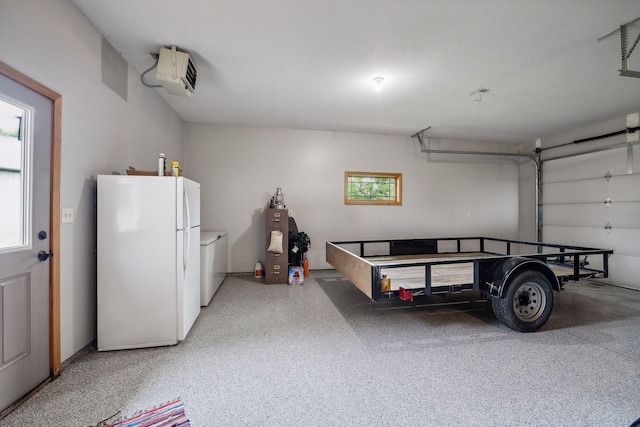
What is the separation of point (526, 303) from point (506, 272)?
0.57 m

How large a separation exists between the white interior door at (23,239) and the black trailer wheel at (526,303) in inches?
149

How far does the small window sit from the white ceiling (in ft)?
4.39

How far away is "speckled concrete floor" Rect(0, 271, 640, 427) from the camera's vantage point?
4.99 ft

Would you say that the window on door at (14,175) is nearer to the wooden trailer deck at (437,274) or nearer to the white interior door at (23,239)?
the white interior door at (23,239)

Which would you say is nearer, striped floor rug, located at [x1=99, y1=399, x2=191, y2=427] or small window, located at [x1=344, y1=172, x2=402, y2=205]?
striped floor rug, located at [x1=99, y1=399, x2=191, y2=427]

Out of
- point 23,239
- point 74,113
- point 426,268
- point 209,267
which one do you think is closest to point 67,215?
point 23,239

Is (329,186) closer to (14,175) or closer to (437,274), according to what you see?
(437,274)

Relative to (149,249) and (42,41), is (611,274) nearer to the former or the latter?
(149,249)

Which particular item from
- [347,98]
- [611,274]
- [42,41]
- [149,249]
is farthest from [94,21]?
[611,274]

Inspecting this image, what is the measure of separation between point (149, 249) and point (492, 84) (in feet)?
13.8

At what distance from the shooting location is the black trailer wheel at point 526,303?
2518 mm

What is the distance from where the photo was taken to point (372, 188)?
538cm

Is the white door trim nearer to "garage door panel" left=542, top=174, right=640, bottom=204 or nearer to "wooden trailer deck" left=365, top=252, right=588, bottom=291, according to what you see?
"wooden trailer deck" left=365, top=252, right=588, bottom=291

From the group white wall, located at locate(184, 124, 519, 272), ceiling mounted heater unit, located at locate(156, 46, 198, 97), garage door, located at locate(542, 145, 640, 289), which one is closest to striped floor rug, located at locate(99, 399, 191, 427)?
ceiling mounted heater unit, located at locate(156, 46, 198, 97)
